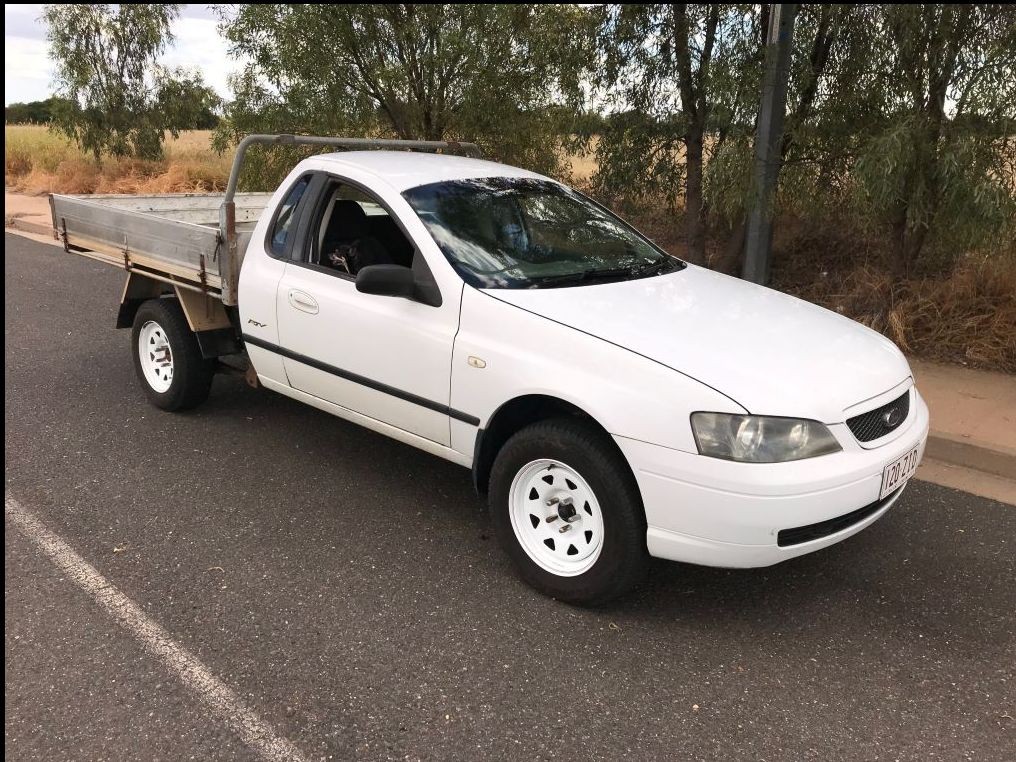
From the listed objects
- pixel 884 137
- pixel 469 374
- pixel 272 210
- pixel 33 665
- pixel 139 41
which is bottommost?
pixel 33 665

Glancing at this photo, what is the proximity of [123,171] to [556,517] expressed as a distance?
17.6m

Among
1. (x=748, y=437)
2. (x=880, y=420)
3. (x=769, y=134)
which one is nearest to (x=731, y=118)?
(x=769, y=134)

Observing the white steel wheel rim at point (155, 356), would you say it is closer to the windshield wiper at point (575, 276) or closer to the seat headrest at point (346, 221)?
the seat headrest at point (346, 221)

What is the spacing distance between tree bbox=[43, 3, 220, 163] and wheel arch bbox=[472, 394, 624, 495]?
15.5 m

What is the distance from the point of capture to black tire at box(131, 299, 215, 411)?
5.29 m

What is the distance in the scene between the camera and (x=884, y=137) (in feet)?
19.0

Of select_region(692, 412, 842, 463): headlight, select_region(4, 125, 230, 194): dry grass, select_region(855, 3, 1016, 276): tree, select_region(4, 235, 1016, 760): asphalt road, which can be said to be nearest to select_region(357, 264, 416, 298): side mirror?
select_region(4, 235, 1016, 760): asphalt road

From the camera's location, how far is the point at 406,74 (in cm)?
989

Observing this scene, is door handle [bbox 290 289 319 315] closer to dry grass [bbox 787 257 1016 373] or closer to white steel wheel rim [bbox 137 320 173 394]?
white steel wheel rim [bbox 137 320 173 394]

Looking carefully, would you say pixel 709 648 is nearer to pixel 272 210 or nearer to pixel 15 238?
pixel 272 210

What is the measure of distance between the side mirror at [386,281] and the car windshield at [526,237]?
22 centimetres

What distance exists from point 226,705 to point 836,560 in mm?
2663

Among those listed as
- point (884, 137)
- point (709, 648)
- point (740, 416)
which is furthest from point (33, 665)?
point (884, 137)

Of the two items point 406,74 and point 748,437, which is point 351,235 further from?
point 406,74
